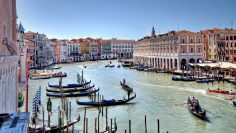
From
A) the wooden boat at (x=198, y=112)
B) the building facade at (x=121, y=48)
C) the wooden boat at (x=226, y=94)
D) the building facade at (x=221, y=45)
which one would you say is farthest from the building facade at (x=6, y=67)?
the building facade at (x=121, y=48)

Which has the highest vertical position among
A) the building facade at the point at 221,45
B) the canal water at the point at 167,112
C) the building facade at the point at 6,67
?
the building facade at the point at 221,45

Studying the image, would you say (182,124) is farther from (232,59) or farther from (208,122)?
(232,59)

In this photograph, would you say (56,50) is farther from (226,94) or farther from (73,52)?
Result: (226,94)

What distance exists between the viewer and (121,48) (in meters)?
64.1

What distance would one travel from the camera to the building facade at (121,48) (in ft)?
206

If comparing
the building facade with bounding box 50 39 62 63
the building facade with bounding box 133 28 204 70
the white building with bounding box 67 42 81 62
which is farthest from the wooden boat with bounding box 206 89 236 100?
the white building with bounding box 67 42 81 62

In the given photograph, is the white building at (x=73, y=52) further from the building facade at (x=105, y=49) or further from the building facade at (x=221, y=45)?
the building facade at (x=221, y=45)

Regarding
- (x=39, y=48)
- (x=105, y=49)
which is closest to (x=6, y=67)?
(x=39, y=48)

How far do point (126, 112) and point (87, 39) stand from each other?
52.2m

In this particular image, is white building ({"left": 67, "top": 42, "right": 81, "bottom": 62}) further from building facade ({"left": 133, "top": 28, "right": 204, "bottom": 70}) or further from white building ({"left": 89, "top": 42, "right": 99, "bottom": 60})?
building facade ({"left": 133, "top": 28, "right": 204, "bottom": 70})

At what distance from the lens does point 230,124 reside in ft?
31.6

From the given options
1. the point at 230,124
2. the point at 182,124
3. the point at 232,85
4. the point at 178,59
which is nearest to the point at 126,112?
the point at 182,124

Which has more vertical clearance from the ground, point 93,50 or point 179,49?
point 93,50

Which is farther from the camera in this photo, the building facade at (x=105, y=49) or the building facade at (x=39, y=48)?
the building facade at (x=105, y=49)
